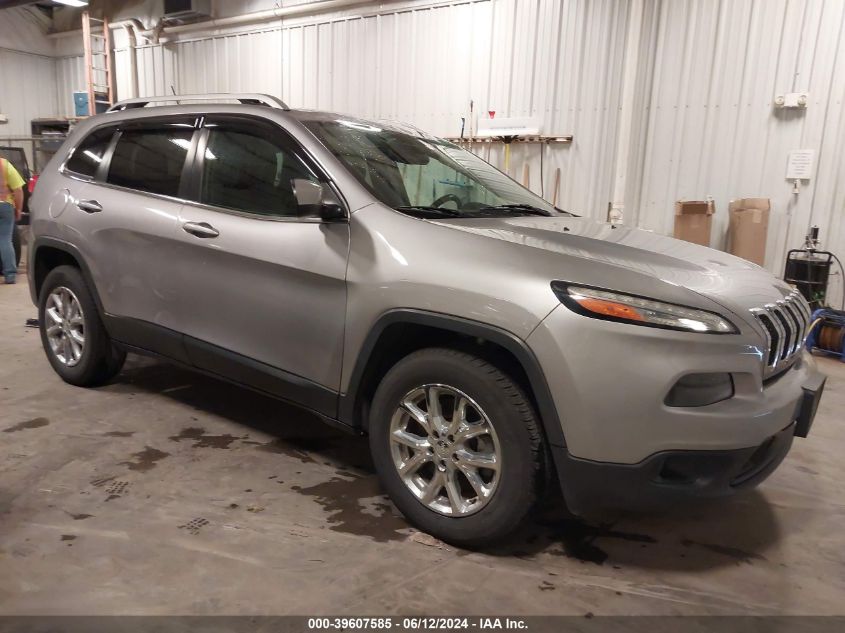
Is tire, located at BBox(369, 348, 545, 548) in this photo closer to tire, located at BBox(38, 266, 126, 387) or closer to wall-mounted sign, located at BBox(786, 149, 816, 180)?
tire, located at BBox(38, 266, 126, 387)

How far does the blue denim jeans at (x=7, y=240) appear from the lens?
24.4 ft

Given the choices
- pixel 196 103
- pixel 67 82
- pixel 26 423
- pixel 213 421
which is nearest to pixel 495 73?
pixel 196 103

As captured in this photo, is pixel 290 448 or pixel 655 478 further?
pixel 290 448

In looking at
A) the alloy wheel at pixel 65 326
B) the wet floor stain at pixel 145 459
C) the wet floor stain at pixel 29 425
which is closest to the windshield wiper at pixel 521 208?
the wet floor stain at pixel 145 459

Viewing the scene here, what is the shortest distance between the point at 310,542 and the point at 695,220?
17.5 ft

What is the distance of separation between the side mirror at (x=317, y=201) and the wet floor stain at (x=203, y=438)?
4.27 ft

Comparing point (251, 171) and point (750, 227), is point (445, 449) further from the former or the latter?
point (750, 227)

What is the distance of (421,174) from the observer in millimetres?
2859

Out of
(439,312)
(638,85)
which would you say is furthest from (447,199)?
(638,85)

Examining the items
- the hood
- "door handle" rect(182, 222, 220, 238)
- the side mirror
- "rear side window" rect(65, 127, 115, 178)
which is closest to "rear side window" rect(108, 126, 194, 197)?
"rear side window" rect(65, 127, 115, 178)

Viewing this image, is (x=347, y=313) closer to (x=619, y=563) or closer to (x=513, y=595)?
(x=513, y=595)

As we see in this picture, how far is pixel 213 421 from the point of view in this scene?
3.37 m

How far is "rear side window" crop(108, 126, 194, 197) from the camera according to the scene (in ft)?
A: 10.1

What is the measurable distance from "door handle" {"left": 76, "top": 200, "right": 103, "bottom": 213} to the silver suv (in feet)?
0.04
